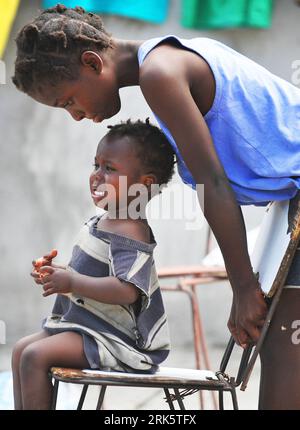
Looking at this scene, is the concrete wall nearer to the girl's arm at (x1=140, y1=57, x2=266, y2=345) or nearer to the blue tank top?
the blue tank top

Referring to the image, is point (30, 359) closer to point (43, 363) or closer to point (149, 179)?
point (43, 363)

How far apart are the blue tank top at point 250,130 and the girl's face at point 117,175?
261 millimetres

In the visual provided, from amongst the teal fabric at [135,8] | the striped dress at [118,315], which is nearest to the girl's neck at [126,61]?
the striped dress at [118,315]

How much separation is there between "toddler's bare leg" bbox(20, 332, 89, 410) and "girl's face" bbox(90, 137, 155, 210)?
0.37 metres

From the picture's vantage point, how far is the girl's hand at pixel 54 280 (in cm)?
208

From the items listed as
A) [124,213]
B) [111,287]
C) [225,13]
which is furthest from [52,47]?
[225,13]

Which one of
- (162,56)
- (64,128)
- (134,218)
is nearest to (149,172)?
(134,218)

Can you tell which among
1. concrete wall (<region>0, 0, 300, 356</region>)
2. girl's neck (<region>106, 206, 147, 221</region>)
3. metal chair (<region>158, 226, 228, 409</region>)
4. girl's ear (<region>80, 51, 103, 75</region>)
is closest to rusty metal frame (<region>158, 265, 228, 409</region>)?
metal chair (<region>158, 226, 228, 409</region>)

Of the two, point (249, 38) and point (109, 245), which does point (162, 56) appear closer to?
point (109, 245)

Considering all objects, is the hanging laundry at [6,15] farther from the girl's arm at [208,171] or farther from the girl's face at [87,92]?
the girl's arm at [208,171]

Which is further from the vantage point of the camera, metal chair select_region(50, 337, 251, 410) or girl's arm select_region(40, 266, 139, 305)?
girl's arm select_region(40, 266, 139, 305)

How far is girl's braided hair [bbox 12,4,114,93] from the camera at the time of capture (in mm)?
1969

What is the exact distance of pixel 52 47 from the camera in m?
1.97

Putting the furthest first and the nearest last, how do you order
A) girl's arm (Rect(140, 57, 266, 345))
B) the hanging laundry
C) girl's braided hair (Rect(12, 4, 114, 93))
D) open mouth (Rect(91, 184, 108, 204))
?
the hanging laundry
open mouth (Rect(91, 184, 108, 204))
girl's braided hair (Rect(12, 4, 114, 93))
girl's arm (Rect(140, 57, 266, 345))
